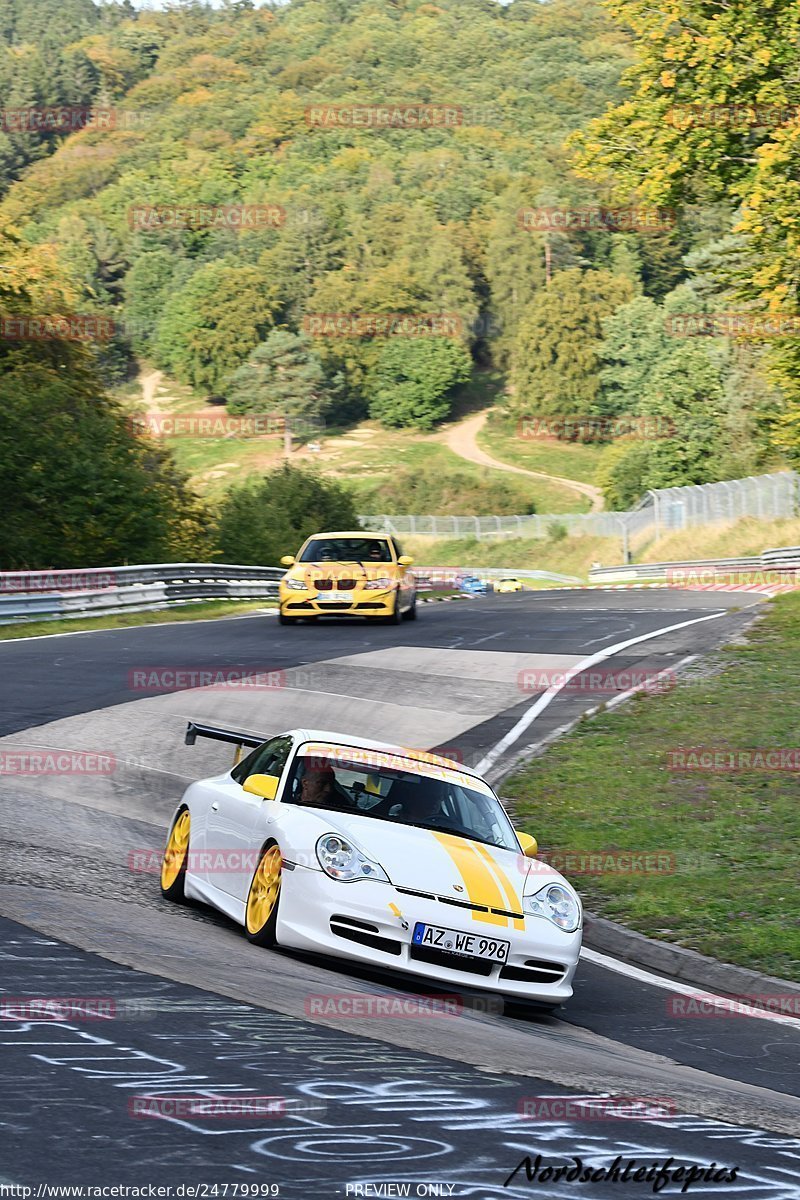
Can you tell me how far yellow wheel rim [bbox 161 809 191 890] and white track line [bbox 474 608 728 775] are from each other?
5.56 metres

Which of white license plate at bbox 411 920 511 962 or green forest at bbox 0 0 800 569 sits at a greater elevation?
green forest at bbox 0 0 800 569

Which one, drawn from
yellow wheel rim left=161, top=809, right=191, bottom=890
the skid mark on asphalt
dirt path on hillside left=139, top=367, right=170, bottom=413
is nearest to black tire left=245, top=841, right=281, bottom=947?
yellow wheel rim left=161, top=809, right=191, bottom=890

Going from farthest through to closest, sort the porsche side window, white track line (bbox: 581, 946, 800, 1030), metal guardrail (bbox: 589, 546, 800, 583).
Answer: metal guardrail (bbox: 589, 546, 800, 583) < the porsche side window < white track line (bbox: 581, 946, 800, 1030)

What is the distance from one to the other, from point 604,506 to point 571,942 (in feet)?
350

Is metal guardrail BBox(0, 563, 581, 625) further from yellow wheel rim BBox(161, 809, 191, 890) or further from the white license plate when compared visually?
the white license plate

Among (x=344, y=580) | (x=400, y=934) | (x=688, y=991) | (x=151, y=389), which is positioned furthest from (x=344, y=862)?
(x=151, y=389)

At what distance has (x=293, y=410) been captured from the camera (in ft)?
474

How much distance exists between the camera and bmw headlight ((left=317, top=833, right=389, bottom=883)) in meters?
7.99

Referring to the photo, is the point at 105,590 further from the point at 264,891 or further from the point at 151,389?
the point at 151,389

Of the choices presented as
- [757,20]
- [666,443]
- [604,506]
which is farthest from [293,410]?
[757,20]

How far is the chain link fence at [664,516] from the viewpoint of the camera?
57.3 meters

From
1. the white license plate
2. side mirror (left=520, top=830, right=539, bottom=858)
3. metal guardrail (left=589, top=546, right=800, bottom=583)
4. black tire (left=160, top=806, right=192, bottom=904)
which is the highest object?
side mirror (left=520, top=830, right=539, bottom=858)

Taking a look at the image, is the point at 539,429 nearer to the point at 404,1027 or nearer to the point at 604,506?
the point at 604,506

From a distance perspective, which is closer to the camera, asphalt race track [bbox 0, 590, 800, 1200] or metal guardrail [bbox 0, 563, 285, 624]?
asphalt race track [bbox 0, 590, 800, 1200]
